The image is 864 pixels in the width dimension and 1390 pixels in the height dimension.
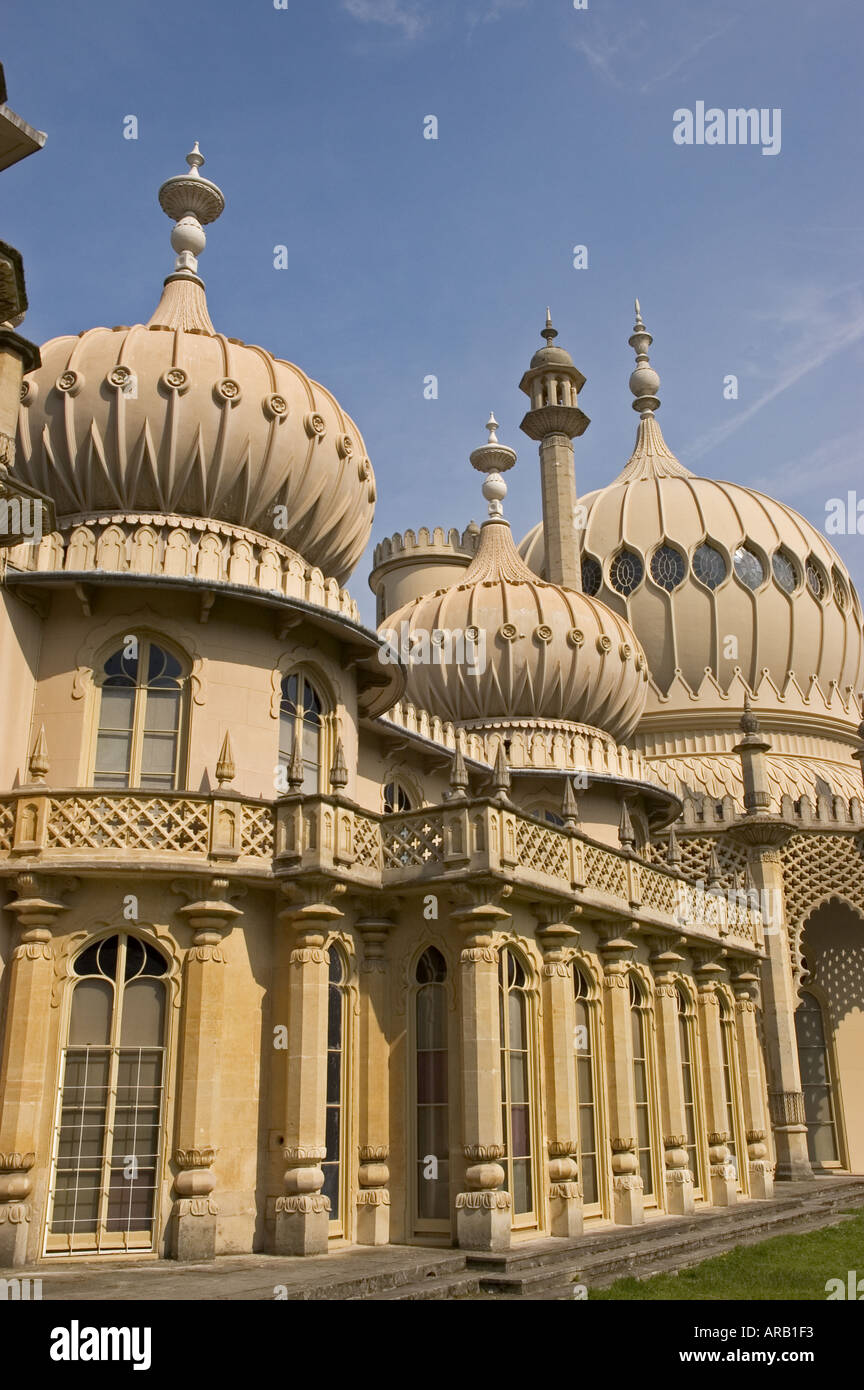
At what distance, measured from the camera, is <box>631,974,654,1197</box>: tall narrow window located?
19859mm

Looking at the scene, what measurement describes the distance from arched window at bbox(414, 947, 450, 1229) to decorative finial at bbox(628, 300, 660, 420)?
103 feet

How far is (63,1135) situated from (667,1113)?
1036 cm

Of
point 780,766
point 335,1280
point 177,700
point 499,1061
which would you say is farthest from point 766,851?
point 335,1280

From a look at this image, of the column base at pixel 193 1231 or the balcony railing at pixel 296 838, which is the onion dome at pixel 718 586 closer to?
the balcony railing at pixel 296 838

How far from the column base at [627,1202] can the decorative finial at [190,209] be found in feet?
49.4

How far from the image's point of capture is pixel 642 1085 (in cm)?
2023

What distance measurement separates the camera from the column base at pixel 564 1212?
631 inches

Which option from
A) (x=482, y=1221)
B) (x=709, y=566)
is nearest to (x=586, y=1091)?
(x=482, y=1221)

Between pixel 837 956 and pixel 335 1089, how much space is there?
69.7 ft

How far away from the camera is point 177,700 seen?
16.1 m

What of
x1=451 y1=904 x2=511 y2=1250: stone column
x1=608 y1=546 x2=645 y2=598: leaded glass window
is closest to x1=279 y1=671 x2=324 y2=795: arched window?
x1=451 y1=904 x2=511 y2=1250: stone column

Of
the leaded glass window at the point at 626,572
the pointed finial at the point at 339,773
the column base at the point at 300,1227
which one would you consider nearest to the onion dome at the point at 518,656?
the pointed finial at the point at 339,773

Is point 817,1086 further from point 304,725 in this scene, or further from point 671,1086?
point 304,725
